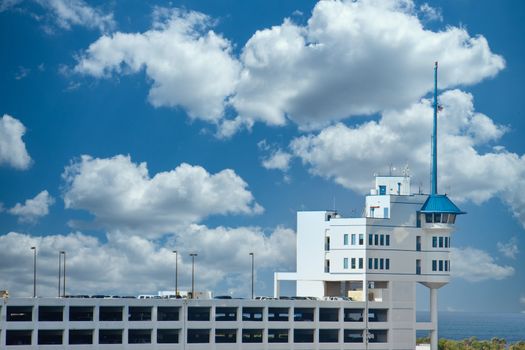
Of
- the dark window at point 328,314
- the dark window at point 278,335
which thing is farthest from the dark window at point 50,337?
the dark window at point 328,314

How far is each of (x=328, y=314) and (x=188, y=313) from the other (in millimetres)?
24591

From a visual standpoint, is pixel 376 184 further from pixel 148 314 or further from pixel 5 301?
pixel 5 301

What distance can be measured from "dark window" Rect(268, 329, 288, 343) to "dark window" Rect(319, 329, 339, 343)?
6131 mm

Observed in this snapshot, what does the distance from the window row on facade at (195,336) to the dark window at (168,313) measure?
179cm

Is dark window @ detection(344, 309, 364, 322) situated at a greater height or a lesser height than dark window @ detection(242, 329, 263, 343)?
greater

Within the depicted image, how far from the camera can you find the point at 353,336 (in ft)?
545

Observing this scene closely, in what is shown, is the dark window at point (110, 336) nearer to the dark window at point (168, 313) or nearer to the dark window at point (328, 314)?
the dark window at point (168, 313)

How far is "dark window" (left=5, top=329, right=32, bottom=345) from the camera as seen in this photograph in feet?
462

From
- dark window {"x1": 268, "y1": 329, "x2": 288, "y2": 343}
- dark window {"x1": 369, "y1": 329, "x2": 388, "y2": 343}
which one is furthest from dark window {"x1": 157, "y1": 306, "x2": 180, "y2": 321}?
dark window {"x1": 369, "y1": 329, "x2": 388, "y2": 343}

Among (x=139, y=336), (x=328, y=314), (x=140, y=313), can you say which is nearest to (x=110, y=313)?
(x=140, y=313)

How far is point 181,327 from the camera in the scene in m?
152

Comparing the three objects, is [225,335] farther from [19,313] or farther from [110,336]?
[19,313]

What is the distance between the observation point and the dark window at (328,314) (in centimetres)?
16438

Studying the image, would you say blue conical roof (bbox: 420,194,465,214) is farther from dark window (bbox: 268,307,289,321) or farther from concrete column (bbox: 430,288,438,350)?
dark window (bbox: 268,307,289,321)
